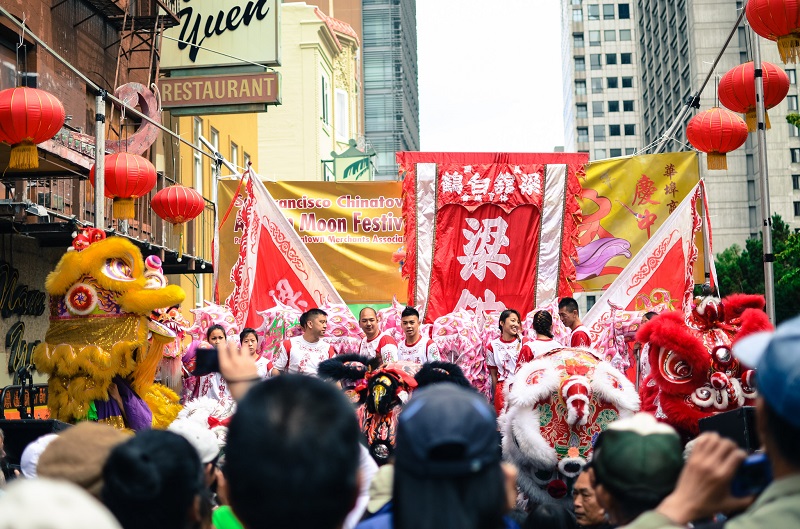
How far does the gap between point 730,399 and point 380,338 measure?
3.85 meters

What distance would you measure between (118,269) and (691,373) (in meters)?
3.80

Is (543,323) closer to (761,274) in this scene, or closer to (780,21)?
(780,21)

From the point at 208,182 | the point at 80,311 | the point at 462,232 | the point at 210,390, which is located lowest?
the point at 210,390

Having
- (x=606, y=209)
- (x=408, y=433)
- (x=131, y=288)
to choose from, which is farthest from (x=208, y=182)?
(x=408, y=433)

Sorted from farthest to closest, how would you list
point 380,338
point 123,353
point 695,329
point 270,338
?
point 270,338 < point 380,338 < point 695,329 < point 123,353

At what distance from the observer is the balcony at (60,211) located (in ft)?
38.9

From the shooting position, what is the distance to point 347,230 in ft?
42.8

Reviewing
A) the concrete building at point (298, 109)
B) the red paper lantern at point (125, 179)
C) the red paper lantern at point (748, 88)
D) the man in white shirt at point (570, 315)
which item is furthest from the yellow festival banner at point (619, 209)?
the concrete building at point (298, 109)

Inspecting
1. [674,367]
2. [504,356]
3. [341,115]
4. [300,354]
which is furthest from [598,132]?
[674,367]

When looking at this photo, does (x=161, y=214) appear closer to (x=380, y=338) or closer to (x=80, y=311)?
(x=380, y=338)

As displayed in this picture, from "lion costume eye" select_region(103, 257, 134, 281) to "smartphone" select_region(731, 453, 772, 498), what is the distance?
5.02 m

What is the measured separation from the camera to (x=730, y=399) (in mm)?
6578

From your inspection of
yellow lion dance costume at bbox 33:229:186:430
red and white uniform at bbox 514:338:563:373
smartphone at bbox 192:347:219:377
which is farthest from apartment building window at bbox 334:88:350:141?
smartphone at bbox 192:347:219:377

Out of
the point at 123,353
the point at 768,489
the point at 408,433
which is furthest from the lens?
the point at 123,353
